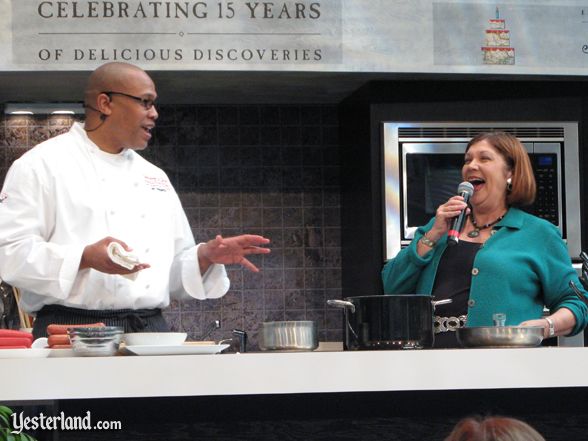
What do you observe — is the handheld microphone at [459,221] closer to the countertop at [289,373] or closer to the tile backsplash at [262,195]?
the countertop at [289,373]

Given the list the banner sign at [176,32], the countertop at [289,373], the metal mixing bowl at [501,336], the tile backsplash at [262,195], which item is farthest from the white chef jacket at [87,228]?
the tile backsplash at [262,195]

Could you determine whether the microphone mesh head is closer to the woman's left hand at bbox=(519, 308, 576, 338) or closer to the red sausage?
the woman's left hand at bbox=(519, 308, 576, 338)

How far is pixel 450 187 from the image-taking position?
4336 mm

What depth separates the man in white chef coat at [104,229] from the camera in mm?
2619

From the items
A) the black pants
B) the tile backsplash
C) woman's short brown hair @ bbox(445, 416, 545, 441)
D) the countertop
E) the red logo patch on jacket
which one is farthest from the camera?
the tile backsplash

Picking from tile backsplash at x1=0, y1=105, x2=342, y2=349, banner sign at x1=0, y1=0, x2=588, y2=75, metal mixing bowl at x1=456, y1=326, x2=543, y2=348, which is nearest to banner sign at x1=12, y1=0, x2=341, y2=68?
banner sign at x1=0, y1=0, x2=588, y2=75

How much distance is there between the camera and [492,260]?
296 cm

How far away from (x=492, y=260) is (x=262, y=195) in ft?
6.30

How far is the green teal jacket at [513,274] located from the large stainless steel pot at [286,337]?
0.74 m

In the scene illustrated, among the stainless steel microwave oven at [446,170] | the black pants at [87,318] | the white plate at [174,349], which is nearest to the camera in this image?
the white plate at [174,349]

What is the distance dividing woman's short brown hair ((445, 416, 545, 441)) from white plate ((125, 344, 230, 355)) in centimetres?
97

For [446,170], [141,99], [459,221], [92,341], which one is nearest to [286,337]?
[92,341]

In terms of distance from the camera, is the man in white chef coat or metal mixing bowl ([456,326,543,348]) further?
the man in white chef coat

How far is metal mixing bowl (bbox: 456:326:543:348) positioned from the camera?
7.57 ft
